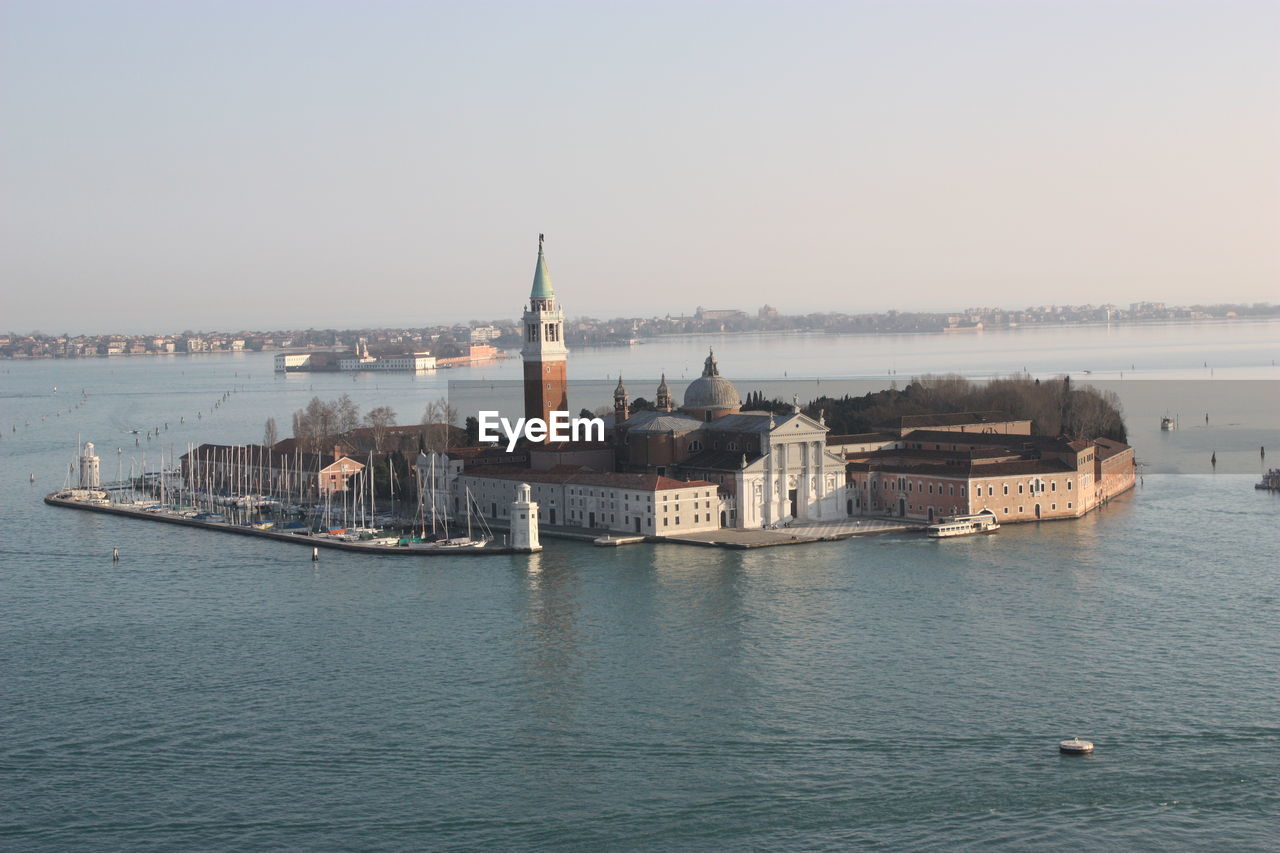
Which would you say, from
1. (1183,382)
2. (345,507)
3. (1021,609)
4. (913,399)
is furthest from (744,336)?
(1021,609)

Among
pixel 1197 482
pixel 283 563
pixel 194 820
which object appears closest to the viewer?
pixel 194 820

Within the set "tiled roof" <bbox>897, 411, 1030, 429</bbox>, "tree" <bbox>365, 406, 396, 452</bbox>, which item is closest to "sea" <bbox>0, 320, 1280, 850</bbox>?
"tiled roof" <bbox>897, 411, 1030, 429</bbox>

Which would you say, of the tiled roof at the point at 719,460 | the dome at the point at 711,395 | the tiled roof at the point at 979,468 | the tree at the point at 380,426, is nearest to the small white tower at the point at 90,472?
the tree at the point at 380,426

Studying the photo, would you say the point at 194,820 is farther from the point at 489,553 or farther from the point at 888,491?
the point at 888,491

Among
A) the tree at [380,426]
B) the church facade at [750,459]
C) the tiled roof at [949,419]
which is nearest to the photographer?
the church facade at [750,459]

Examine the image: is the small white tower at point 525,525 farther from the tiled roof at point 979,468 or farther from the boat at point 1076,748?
the boat at point 1076,748

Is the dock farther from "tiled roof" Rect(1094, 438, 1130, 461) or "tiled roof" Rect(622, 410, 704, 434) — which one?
"tiled roof" Rect(1094, 438, 1130, 461)
